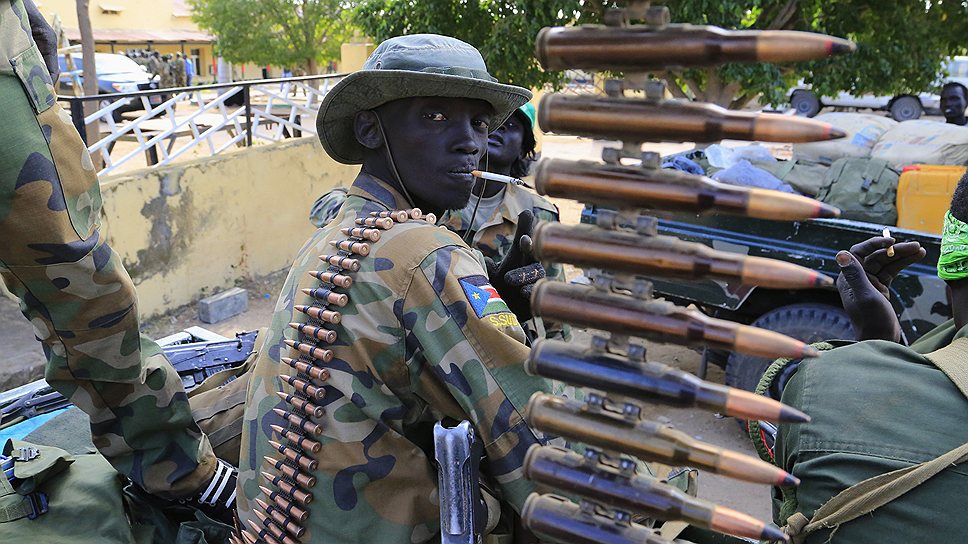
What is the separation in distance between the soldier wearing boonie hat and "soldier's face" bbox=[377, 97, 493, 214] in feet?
0.52

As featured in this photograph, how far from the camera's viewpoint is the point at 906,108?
20750 mm

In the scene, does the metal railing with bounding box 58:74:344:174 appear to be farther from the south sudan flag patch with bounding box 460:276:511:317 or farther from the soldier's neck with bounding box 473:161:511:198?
the south sudan flag patch with bounding box 460:276:511:317

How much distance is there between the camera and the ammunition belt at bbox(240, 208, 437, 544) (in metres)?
1.80

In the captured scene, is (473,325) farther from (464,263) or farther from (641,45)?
(641,45)

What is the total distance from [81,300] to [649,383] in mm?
1829

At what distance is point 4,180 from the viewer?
2096mm

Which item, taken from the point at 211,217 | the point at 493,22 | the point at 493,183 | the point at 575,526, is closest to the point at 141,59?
the point at 493,22

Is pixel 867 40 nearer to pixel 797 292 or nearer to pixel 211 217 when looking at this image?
pixel 797 292

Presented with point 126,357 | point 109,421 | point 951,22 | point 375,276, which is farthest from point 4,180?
point 951,22

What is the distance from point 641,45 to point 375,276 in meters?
0.99

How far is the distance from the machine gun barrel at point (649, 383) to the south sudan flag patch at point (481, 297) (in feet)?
2.13

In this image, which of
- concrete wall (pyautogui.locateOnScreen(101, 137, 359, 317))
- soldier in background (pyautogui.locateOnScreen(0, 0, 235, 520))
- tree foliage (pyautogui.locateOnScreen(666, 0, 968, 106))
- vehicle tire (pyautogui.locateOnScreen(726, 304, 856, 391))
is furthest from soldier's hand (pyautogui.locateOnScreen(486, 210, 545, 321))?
tree foliage (pyautogui.locateOnScreen(666, 0, 968, 106))

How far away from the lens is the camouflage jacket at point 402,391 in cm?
170

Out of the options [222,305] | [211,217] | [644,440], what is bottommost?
[222,305]
